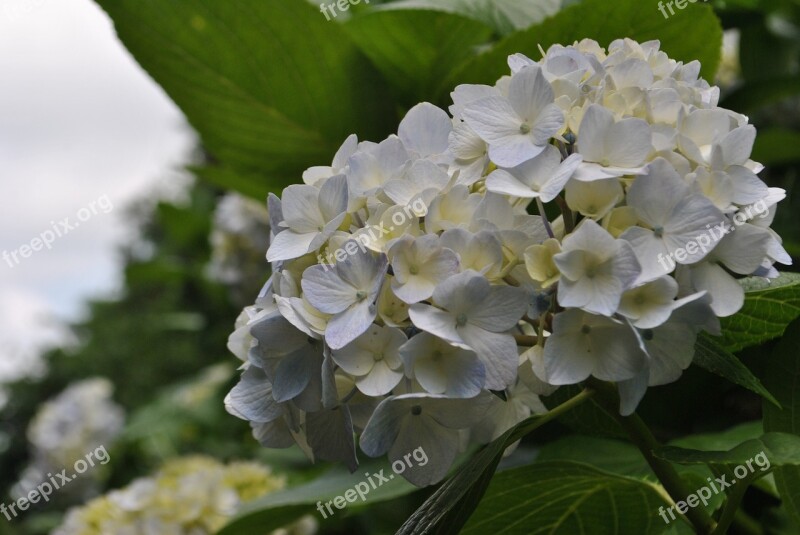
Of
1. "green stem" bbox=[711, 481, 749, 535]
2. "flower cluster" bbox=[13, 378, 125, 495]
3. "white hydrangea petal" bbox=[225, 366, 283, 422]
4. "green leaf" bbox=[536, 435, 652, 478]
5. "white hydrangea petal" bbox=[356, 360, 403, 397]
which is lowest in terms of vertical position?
"flower cluster" bbox=[13, 378, 125, 495]

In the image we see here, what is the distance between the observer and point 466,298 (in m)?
0.41

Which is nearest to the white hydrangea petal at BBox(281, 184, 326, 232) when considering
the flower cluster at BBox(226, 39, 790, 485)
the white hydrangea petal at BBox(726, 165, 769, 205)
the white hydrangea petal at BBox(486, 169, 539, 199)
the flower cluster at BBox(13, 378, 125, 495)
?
the flower cluster at BBox(226, 39, 790, 485)

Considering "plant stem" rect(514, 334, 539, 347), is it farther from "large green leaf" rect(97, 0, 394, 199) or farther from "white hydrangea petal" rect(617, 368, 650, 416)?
"large green leaf" rect(97, 0, 394, 199)

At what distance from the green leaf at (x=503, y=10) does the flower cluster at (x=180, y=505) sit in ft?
2.12

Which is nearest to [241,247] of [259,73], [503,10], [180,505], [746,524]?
[180,505]

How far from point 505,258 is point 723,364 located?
5.2 inches

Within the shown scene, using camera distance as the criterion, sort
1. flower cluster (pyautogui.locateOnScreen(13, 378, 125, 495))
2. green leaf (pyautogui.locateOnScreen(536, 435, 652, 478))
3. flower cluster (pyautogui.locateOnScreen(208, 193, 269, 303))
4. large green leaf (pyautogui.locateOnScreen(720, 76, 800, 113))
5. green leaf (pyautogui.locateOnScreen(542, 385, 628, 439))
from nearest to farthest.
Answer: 1. green leaf (pyautogui.locateOnScreen(542, 385, 628, 439))
2. green leaf (pyautogui.locateOnScreen(536, 435, 652, 478))
3. large green leaf (pyautogui.locateOnScreen(720, 76, 800, 113))
4. flower cluster (pyautogui.locateOnScreen(208, 193, 269, 303))
5. flower cluster (pyautogui.locateOnScreen(13, 378, 125, 495))

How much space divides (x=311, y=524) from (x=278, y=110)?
1.91ft

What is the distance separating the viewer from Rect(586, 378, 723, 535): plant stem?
49 cm

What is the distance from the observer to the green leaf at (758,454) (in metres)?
0.43

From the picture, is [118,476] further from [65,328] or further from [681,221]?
[681,221]

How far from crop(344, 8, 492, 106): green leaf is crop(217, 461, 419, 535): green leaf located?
0.38 m

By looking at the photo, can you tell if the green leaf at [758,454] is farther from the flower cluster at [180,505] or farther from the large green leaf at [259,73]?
the flower cluster at [180,505]

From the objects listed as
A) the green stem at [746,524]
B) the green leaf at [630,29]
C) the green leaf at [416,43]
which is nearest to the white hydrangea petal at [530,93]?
the green leaf at [630,29]
